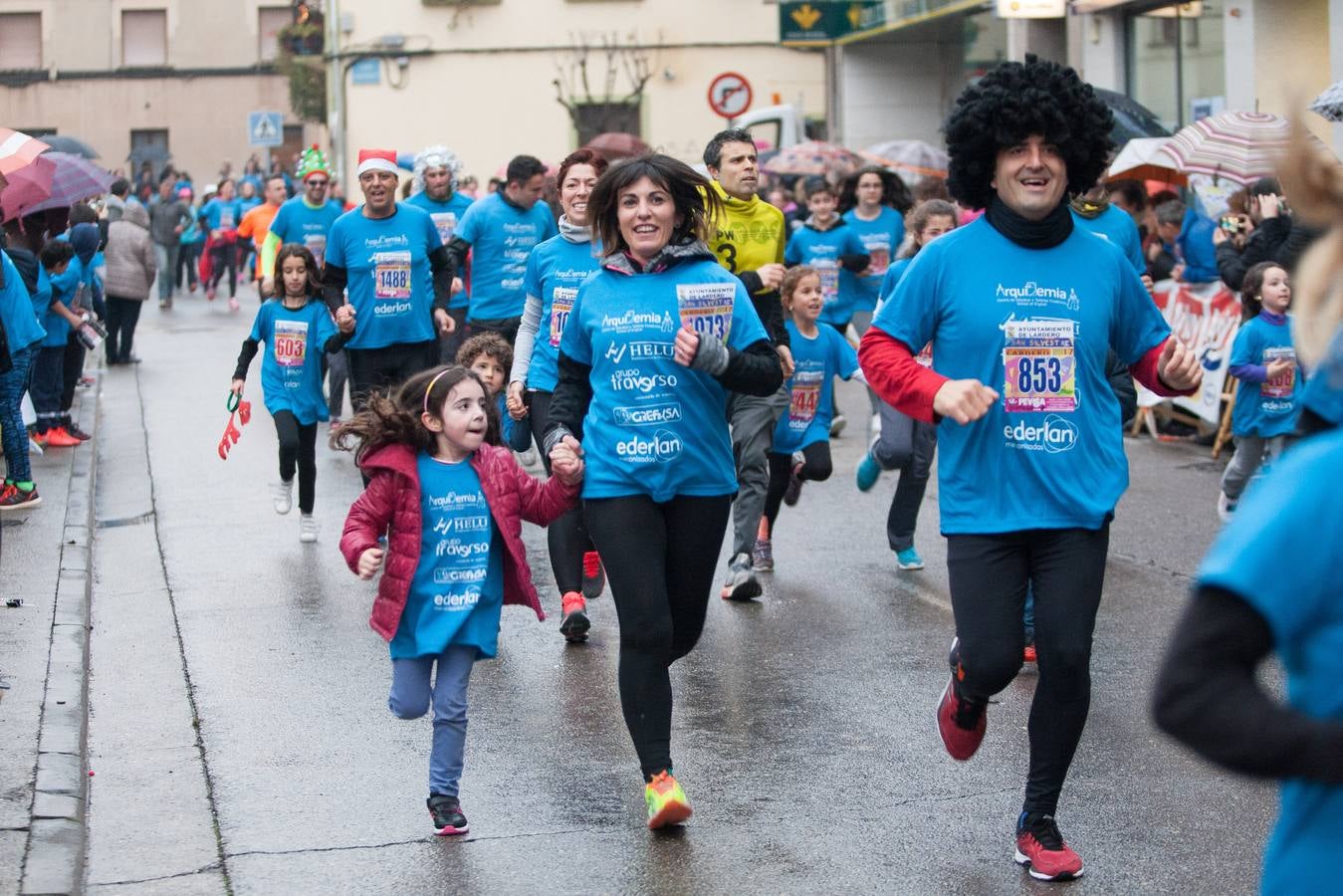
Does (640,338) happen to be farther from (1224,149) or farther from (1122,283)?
(1224,149)

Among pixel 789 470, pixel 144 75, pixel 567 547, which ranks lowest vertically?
pixel 567 547

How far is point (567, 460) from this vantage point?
5609 mm

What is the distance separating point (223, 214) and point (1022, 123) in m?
28.8

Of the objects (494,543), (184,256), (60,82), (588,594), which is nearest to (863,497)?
(588,594)

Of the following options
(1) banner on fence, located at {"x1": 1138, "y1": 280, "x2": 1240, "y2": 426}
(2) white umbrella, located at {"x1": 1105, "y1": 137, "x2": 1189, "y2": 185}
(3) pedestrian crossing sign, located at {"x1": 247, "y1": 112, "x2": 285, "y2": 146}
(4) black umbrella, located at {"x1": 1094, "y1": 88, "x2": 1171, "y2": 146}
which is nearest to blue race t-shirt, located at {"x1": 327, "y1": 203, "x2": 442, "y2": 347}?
(1) banner on fence, located at {"x1": 1138, "y1": 280, "x2": 1240, "y2": 426}

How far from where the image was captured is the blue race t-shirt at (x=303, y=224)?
587 inches

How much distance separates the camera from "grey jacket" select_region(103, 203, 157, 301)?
20953 mm

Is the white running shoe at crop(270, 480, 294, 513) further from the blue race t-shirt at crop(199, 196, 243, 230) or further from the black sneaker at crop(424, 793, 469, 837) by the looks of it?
the blue race t-shirt at crop(199, 196, 243, 230)

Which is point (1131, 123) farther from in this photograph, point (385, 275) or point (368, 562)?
point (368, 562)

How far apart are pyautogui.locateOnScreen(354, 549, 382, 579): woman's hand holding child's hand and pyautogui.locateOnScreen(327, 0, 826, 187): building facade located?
36625 millimetres

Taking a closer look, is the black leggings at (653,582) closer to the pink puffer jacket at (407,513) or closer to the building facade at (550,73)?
the pink puffer jacket at (407,513)

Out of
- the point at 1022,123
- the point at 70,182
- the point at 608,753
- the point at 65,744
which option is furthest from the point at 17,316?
the point at 1022,123

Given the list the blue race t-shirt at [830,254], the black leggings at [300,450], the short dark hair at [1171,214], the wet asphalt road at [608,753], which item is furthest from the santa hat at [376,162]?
the short dark hair at [1171,214]

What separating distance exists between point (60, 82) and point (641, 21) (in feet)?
73.9
